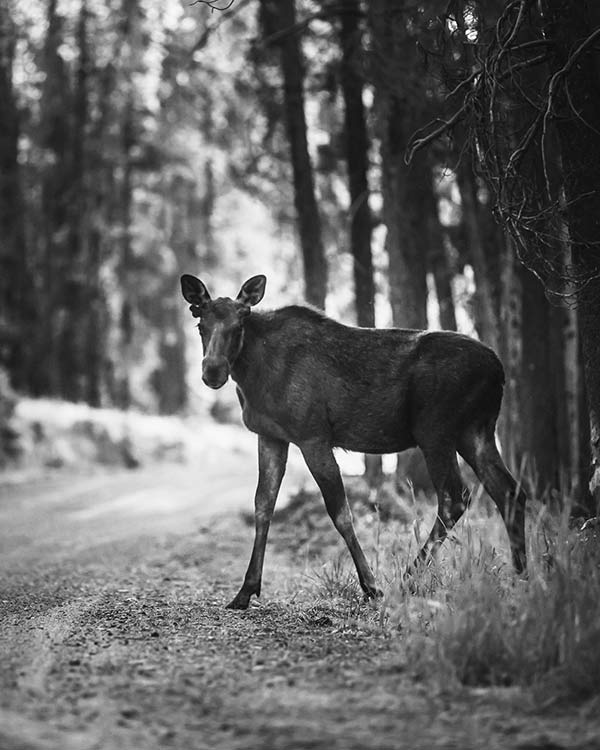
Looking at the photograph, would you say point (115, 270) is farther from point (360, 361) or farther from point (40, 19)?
point (360, 361)

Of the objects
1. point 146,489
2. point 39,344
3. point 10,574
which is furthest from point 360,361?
point 39,344

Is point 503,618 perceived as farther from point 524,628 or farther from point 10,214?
point 10,214

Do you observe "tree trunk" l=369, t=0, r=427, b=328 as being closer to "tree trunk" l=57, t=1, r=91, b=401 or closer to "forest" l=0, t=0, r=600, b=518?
"forest" l=0, t=0, r=600, b=518

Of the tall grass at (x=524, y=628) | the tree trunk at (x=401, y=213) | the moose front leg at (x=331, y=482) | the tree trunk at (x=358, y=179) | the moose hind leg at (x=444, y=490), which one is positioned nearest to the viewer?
the tall grass at (x=524, y=628)

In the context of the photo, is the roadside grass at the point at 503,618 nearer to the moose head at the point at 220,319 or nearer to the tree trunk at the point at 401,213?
the moose head at the point at 220,319

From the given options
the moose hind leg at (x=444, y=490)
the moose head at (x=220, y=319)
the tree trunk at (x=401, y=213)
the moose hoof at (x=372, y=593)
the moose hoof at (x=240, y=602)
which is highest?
the tree trunk at (x=401, y=213)

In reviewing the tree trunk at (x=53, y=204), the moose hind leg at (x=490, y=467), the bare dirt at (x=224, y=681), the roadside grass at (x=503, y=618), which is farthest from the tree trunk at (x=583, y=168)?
the tree trunk at (x=53, y=204)

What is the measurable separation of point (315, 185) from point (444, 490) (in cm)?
1007

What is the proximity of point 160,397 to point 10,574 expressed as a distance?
97.6 ft

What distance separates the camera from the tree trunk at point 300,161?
15219 millimetres

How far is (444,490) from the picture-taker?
25.8 ft

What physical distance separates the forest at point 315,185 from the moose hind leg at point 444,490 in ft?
Result: 3.55

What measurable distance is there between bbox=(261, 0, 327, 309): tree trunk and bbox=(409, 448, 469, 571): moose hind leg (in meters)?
7.35

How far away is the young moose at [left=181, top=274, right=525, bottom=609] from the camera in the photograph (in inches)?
308
